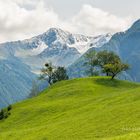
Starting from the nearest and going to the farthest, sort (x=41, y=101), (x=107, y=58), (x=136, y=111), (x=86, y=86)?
(x=136, y=111), (x=41, y=101), (x=86, y=86), (x=107, y=58)

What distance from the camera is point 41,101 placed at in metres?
125

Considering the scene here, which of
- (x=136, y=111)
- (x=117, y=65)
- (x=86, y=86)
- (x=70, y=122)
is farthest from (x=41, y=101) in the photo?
(x=136, y=111)

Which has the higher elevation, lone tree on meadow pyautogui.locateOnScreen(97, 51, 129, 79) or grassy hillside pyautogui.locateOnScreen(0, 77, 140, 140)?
lone tree on meadow pyautogui.locateOnScreen(97, 51, 129, 79)

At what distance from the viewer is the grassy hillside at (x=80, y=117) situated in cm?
6212

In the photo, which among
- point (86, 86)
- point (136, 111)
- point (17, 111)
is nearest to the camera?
point (136, 111)

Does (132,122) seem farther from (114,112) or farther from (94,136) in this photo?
(114,112)

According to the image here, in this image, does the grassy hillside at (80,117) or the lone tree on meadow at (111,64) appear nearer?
the grassy hillside at (80,117)

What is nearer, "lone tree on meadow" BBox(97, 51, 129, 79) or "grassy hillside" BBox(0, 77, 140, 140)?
"grassy hillside" BBox(0, 77, 140, 140)

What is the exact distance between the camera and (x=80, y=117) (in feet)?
259

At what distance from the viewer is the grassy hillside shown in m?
62.1

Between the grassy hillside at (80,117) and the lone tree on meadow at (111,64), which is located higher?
the lone tree on meadow at (111,64)

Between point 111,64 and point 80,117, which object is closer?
point 80,117

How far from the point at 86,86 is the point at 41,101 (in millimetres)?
18514

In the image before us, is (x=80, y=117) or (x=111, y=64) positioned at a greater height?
(x=111, y=64)
